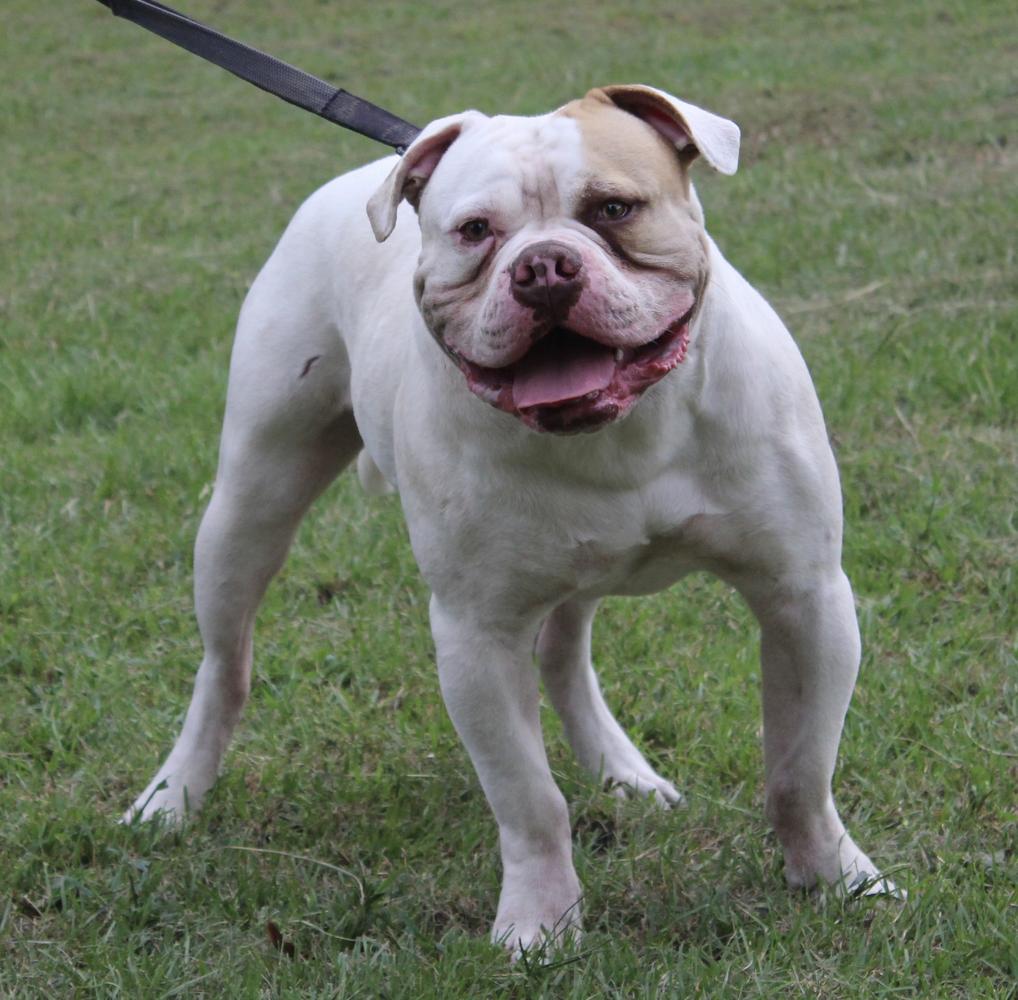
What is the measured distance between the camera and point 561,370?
9.27 ft

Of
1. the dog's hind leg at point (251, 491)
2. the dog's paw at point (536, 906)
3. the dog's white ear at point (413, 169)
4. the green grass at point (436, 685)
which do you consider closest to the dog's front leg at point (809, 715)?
the green grass at point (436, 685)

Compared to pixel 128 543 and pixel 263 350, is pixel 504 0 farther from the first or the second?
pixel 263 350

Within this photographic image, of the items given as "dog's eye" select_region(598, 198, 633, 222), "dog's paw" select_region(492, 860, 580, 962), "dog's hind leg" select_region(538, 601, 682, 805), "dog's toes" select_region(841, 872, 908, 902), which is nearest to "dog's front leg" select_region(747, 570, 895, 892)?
"dog's toes" select_region(841, 872, 908, 902)

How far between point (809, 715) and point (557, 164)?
49.0 inches

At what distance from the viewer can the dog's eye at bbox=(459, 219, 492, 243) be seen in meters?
2.90

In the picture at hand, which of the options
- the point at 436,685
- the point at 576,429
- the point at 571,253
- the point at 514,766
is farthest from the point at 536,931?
the point at 571,253

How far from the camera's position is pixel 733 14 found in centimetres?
1494

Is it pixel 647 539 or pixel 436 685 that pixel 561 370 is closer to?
pixel 647 539

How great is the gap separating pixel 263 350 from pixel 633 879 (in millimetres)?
1517

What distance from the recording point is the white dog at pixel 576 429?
282 cm

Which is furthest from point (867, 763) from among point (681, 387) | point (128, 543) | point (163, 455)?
point (163, 455)

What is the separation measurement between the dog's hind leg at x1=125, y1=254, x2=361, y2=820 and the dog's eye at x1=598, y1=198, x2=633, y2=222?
51.3 inches

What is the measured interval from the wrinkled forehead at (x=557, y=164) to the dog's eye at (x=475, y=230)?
23 millimetres

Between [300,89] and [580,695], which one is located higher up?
[300,89]
